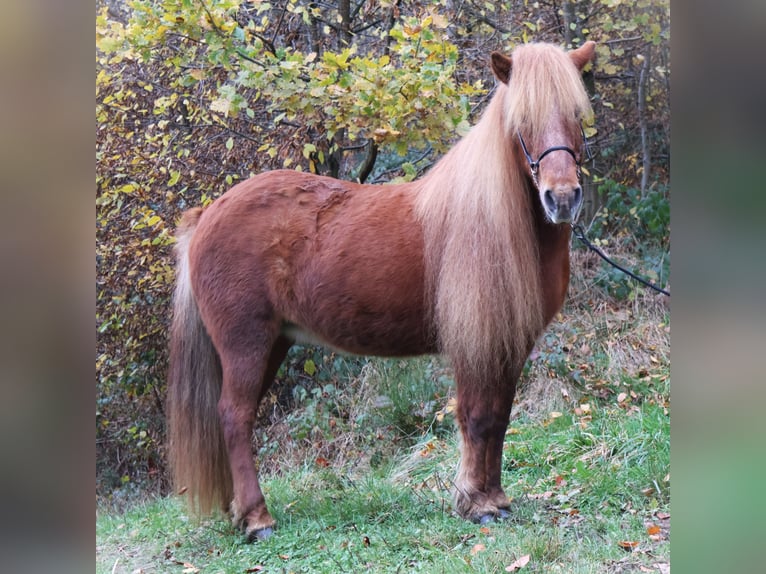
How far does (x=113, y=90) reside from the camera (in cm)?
598

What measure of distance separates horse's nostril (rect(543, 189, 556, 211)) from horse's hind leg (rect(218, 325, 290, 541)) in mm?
1615

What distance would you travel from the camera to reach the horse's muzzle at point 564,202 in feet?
9.91

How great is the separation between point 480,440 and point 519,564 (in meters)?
0.75

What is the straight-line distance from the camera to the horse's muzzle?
3.02 metres

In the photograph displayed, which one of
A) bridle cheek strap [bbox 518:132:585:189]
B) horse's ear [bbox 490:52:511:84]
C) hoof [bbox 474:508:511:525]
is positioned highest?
horse's ear [bbox 490:52:511:84]

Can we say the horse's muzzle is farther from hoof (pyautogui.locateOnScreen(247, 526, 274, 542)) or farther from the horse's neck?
hoof (pyautogui.locateOnScreen(247, 526, 274, 542))


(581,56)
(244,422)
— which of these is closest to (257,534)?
(244,422)

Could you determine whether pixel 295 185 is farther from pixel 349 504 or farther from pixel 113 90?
pixel 113 90

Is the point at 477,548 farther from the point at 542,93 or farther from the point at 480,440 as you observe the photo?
the point at 542,93

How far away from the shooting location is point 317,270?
3752 mm

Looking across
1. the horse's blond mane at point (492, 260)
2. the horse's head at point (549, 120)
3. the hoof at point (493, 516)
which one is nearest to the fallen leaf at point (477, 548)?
the hoof at point (493, 516)

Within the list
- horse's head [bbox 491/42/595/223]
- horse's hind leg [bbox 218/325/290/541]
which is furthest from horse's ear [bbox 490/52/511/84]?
horse's hind leg [bbox 218/325/290/541]

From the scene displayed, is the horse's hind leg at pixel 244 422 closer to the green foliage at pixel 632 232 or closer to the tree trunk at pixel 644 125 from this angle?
the green foliage at pixel 632 232
